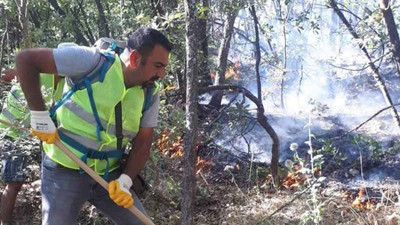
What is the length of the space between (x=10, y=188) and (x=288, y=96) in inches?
361

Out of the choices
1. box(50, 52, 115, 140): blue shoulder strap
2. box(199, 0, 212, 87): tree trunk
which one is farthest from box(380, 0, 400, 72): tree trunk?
box(50, 52, 115, 140): blue shoulder strap

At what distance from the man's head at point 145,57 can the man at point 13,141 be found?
93cm

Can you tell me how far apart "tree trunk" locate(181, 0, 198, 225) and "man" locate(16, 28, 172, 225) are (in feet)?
1.83

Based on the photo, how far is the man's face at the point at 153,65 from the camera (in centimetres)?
237

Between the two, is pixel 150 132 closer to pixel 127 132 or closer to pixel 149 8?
pixel 127 132

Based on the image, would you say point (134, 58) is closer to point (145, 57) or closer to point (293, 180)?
point (145, 57)

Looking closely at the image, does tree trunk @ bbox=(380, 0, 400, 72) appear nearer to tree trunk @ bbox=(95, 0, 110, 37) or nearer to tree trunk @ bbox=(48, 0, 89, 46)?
tree trunk @ bbox=(95, 0, 110, 37)

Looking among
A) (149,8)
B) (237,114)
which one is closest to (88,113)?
(237,114)

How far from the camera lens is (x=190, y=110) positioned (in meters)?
3.13

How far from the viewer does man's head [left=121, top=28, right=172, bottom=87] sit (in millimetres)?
2363

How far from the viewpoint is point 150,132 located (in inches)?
105

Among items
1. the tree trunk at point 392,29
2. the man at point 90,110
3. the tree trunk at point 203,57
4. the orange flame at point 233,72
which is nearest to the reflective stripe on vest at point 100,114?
the man at point 90,110

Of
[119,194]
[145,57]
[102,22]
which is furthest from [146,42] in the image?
[102,22]

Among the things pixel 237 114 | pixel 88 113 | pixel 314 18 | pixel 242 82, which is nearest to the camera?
pixel 88 113
